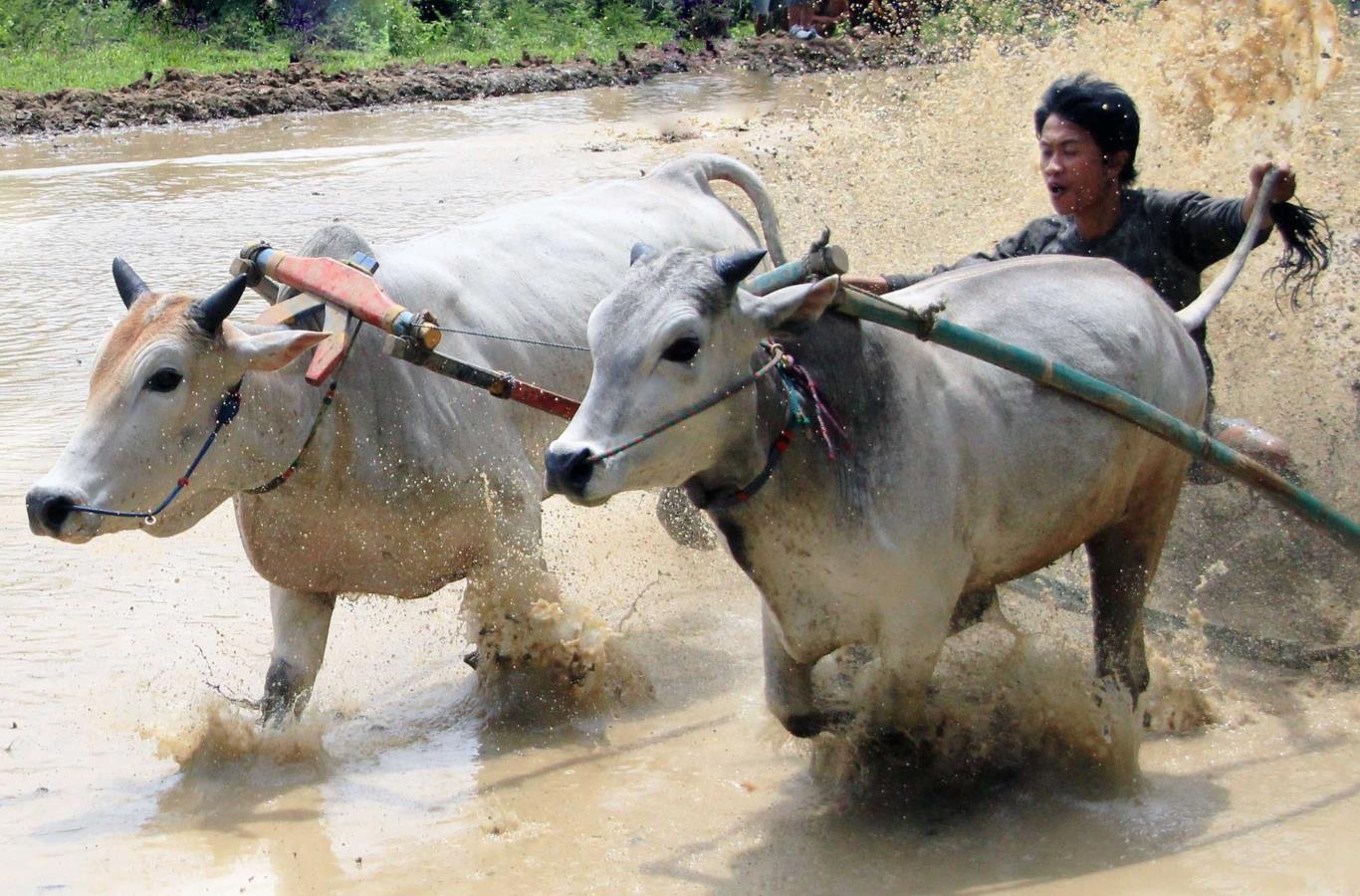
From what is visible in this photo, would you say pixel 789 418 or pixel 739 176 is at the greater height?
pixel 789 418

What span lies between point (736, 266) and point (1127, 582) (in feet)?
5.13

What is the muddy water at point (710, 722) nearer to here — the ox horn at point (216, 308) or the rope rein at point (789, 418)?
the rope rein at point (789, 418)

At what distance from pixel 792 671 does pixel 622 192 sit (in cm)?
261

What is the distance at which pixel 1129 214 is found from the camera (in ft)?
16.1

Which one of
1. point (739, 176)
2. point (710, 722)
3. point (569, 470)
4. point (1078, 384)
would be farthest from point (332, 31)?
point (569, 470)

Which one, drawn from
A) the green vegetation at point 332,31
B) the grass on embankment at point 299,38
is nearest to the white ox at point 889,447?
the green vegetation at point 332,31

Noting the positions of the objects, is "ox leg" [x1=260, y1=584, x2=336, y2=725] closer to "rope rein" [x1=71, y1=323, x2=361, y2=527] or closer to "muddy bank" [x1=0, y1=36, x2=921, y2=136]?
"rope rein" [x1=71, y1=323, x2=361, y2=527]

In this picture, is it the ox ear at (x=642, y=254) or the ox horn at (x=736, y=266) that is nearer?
the ox horn at (x=736, y=266)

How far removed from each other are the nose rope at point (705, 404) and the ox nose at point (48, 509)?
1.39m

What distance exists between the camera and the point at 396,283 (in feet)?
15.1

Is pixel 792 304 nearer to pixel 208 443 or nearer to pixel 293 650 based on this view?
pixel 208 443

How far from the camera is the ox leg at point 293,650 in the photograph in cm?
459

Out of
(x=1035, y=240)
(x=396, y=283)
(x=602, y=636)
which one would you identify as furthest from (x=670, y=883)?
(x=1035, y=240)

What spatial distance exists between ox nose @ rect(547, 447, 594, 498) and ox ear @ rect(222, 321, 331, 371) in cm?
119
